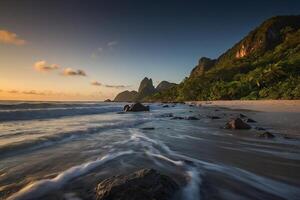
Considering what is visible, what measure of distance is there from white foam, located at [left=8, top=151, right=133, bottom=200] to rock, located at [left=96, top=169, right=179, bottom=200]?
3.49ft

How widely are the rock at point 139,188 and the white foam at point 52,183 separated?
106 cm

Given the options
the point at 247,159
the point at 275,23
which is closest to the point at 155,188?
the point at 247,159

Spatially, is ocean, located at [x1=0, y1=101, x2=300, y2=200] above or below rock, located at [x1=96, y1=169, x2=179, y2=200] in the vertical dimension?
below

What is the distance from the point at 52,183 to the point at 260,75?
267ft

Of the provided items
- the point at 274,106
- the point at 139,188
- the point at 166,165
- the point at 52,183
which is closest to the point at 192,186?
the point at 139,188

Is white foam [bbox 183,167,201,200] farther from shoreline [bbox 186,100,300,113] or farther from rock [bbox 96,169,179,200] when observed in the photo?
shoreline [bbox 186,100,300,113]

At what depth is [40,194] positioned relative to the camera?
453cm

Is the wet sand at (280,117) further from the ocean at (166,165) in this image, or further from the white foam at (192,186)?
the white foam at (192,186)

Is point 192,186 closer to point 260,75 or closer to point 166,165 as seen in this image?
point 166,165

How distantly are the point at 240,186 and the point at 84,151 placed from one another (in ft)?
16.8

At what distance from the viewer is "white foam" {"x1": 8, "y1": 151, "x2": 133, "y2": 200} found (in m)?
4.49

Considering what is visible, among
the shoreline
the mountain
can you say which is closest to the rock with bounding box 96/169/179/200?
the shoreline

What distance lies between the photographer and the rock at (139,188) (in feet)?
13.1

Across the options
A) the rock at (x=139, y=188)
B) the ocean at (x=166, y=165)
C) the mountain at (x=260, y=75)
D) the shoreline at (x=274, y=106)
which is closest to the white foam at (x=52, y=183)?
the ocean at (x=166, y=165)
